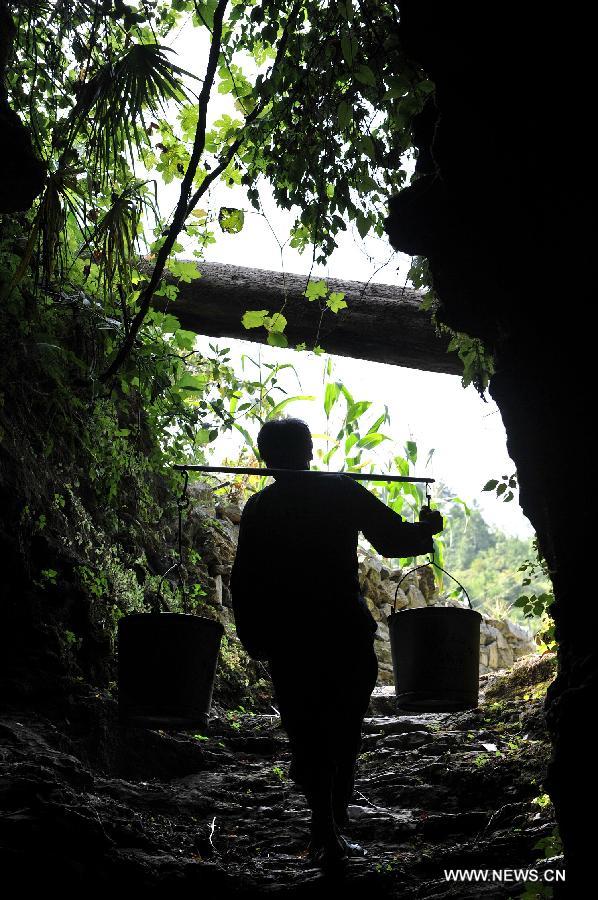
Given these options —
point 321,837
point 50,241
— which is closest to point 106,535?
point 50,241

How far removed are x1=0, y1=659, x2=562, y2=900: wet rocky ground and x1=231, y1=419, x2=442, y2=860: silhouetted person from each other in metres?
0.31

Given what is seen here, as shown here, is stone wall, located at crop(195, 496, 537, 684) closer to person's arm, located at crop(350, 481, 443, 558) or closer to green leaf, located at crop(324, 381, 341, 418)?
green leaf, located at crop(324, 381, 341, 418)

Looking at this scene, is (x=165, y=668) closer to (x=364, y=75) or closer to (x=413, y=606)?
(x=364, y=75)

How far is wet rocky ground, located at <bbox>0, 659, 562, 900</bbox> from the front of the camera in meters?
2.57

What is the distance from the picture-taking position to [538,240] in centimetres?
227

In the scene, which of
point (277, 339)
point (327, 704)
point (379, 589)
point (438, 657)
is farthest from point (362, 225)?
point (379, 589)

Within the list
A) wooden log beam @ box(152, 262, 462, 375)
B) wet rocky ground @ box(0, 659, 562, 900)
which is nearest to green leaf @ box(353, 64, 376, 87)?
wooden log beam @ box(152, 262, 462, 375)

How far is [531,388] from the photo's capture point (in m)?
2.36

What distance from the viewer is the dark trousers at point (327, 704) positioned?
308 centimetres

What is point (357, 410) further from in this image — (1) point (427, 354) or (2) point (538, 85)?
(2) point (538, 85)

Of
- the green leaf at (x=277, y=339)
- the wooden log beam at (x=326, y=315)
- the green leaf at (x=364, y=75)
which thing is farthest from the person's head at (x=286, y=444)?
the wooden log beam at (x=326, y=315)

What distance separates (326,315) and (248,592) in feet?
10.9

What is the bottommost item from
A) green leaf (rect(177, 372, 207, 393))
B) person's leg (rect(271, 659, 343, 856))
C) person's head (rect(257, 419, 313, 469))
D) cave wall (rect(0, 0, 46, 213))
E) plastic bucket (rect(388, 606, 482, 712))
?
person's leg (rect(271, 659, 343, 856))

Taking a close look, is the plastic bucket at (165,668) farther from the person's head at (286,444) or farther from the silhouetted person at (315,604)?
the person's head at (286,444)
